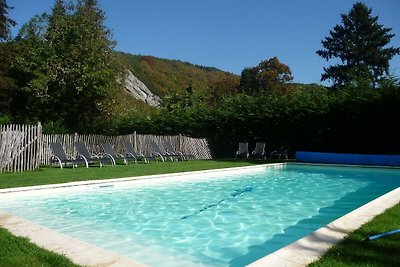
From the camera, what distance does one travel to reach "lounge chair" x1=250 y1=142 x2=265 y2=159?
2022cm

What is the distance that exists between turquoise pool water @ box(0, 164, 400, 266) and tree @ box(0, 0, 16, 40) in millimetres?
22785

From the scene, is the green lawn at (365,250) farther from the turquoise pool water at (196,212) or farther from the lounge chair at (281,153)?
the lounge chair at (281,153)

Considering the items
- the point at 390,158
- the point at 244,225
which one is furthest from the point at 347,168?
the point at 244,225

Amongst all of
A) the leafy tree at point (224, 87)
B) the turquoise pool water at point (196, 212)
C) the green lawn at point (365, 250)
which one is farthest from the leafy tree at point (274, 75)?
the green lawn at point (365, 250)

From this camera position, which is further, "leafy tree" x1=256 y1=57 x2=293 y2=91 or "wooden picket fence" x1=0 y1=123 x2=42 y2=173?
"leafy tree" x1=256 y1=57 x2=293 y2=91

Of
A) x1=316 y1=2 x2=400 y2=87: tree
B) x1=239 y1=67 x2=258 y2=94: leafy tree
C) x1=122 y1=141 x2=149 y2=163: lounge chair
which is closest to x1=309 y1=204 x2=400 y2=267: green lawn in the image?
x1=122 y1=141 x2=149 y2=163: lounge chair

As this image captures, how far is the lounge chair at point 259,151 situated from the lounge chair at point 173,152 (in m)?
3.53

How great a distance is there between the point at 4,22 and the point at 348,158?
83.4 ft

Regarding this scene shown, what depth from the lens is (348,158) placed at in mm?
16891

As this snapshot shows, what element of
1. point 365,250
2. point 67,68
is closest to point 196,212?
point 365,250

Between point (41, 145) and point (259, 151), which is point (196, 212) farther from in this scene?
point (259, 151)

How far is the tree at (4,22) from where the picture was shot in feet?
91.4

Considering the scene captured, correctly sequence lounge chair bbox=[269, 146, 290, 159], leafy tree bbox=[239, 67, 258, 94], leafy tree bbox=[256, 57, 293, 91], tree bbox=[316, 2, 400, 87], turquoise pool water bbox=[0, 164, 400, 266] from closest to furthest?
1. turquoise pool water bbox=[0, 164, 400, 266]
2. lounge chair bbox=[269, 146, 290, 159]
3. tree bbox=[316, 2, 400, 87]
4. leafy tree bbox=[256, 57, 293, 91]
5. leafy tree bbox=[239, 67, 258, 94]

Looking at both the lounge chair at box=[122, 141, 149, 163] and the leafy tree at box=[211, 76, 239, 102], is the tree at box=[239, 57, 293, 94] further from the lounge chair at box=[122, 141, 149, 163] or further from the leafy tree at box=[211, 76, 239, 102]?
the lounge chair at box=[122, 141, 149, 163]
